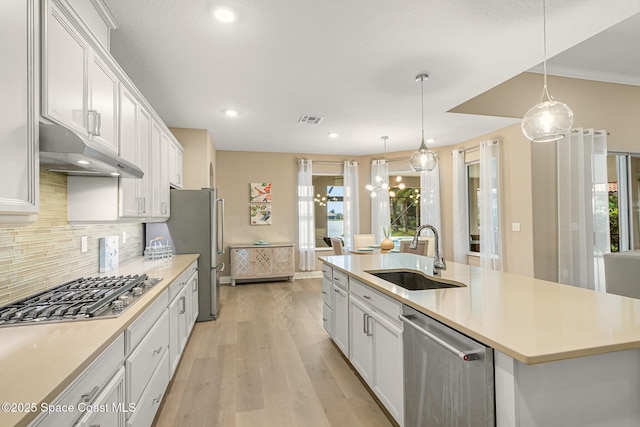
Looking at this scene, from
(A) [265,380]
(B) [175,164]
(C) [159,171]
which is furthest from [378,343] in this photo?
(B) [175,164]

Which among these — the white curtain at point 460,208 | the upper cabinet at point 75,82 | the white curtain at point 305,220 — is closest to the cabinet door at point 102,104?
the upper cabinet at point 75,82

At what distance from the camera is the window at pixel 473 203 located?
234 inches

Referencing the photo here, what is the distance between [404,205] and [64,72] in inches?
251

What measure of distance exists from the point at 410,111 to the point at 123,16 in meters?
3.24

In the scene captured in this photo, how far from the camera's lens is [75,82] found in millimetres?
1631

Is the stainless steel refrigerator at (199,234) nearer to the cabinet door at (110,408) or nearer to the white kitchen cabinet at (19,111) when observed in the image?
the cabinet door at (110,408)

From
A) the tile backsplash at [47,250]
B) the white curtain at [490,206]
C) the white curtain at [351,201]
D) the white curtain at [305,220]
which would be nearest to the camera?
the tile backsplash at [47,250]

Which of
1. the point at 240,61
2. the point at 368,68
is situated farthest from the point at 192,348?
the point at 368,68

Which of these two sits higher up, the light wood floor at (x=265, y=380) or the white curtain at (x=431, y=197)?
the white curtain at (x=431, y=197)

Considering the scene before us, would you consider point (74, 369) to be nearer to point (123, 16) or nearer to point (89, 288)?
point (89, 288)

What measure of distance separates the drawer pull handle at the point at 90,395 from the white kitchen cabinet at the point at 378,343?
143 cm

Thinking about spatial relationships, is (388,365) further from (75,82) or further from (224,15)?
(224,15)

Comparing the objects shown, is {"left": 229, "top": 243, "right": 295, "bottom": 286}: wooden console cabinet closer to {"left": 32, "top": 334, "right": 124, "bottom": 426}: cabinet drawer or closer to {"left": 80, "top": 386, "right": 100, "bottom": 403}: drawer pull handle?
{"left": 32, "top": 334, "right": 124, "bottom": 426}: cabinet drawer

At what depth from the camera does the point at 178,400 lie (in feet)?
7.64
